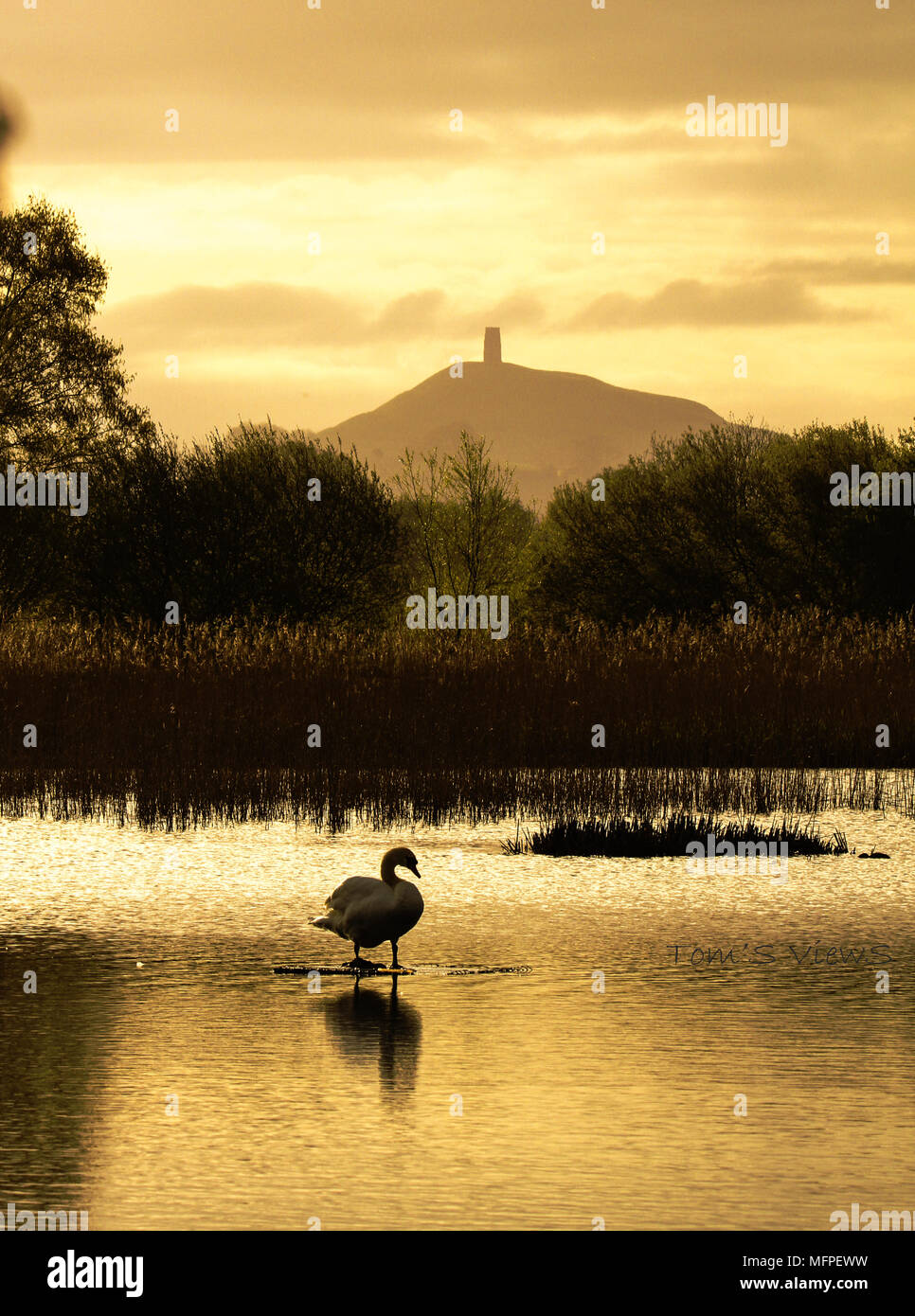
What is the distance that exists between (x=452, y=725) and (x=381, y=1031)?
1324cm

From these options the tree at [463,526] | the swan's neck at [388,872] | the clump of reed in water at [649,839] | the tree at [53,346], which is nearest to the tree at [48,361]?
the tree at [53,346]

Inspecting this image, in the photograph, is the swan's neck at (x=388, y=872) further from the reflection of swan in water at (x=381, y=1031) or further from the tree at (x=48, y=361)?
the tree at (x=48, y=361)

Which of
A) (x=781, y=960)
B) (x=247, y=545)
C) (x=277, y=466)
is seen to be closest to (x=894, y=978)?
(x=781, y=960)

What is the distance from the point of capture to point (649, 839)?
596 inches

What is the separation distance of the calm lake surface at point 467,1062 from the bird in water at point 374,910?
0.27 meters

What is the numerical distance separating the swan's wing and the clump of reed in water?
5425 mm

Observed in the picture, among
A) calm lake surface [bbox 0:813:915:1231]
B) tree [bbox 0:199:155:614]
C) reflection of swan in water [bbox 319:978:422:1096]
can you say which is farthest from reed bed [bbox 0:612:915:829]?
tree [bbox 0:199:155:614]

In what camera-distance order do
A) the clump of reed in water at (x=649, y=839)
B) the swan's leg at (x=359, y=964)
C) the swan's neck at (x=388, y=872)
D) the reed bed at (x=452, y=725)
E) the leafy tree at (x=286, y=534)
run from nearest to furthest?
the swan's leg at (x=359, y=964) < the swan's neck at (x=388, y=872) < the clump of reed in water at (x=649, y=839) < the reed bed at (x=452, y=725) < the leafy tree at (x=286, y=534)

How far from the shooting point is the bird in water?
9.17 meters

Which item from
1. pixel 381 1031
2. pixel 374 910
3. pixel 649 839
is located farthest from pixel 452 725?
pixel 381 1031

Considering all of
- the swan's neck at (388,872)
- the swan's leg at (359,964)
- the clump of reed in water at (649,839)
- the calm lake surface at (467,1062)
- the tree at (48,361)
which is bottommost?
the calm lake surface at (467,1062)

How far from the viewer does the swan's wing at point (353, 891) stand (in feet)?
30.8

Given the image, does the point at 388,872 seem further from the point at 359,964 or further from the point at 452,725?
the point at 452,725

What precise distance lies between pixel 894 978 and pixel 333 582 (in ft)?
98.0
